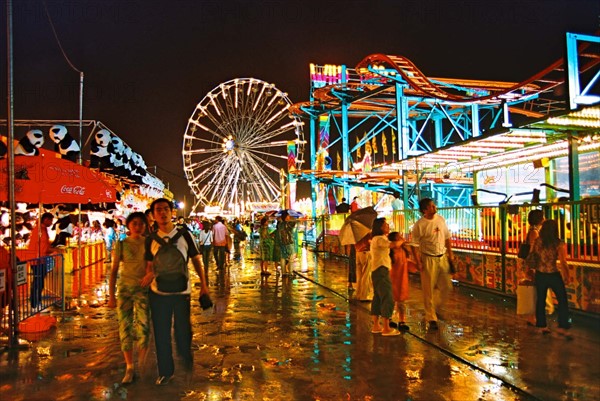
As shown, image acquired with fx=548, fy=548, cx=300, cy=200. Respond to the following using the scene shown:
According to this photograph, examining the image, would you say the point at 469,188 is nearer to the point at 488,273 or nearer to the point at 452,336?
the point at 488,273

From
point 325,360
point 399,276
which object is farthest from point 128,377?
point 399,276

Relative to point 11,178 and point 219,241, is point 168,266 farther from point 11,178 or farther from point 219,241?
point 219,241

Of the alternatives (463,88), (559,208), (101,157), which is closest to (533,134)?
(559,208)

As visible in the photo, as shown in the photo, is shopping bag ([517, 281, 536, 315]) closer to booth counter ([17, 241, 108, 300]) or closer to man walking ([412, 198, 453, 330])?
man walking ([412, 198, 453, 330])

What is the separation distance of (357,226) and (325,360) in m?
3.96

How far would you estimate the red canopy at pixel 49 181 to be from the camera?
8.32m

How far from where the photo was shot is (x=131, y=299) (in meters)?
5.10

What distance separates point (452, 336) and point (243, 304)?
405 cm

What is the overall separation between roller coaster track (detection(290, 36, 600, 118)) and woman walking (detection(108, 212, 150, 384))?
1259 centimetres

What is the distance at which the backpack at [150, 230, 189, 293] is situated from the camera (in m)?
4.75

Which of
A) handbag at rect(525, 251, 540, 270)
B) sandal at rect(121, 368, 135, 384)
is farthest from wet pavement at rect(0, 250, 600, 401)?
handbag at rect(525, 251, 540, 270)

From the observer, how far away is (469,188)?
3078cm

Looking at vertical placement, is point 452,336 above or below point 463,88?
below

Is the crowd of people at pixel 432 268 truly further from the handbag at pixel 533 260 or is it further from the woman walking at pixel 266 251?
the woman walking at pixel 266 251
